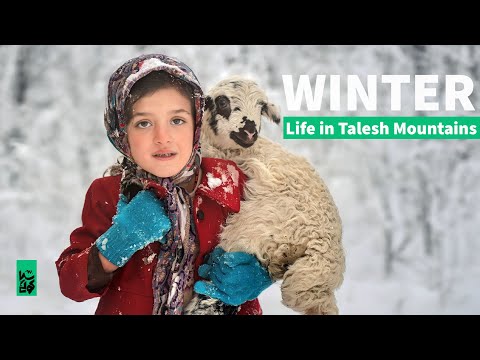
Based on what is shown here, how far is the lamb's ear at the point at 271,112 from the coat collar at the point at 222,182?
180mm

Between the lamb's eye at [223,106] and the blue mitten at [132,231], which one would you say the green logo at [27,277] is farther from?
the lamb's eye at [223,106]

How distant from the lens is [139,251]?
1.75m

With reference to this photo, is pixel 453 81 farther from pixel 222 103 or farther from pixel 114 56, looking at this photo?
pixel 114 56

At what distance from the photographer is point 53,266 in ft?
6.21

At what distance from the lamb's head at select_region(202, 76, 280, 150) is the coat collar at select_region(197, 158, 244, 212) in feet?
0.19

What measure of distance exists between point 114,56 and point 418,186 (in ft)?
3.26

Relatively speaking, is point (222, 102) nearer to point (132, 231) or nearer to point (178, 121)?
point (178, 121)

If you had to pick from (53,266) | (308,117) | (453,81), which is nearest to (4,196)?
(53,266)

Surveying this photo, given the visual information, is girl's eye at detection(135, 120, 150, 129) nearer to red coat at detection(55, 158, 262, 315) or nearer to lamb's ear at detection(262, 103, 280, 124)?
red coat at detection(55, 158, 262, 315)

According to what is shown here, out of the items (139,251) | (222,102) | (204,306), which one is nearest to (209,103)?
(222,102)

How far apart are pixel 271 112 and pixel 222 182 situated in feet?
0.86

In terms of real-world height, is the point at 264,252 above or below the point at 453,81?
below

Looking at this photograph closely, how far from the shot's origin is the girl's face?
Result: 1.70 meters

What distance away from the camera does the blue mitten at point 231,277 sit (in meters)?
1.73
